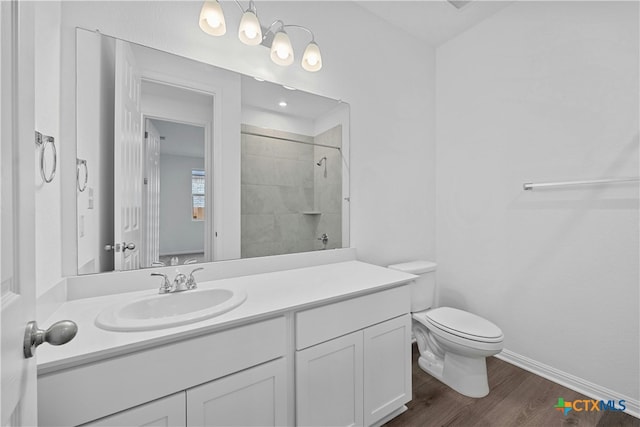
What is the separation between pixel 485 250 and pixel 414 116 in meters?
1.19

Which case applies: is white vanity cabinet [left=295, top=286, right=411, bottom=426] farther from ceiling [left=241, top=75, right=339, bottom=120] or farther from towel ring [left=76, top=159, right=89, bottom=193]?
ceiling [left=241, top=75, right=339, bottom=120]

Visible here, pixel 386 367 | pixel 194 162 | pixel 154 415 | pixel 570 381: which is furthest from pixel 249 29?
pixel 570 381

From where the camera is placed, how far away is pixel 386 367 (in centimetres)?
138

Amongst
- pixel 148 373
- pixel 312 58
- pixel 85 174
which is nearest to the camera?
pixel 148 373

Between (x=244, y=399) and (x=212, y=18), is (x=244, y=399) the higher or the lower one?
the lower one

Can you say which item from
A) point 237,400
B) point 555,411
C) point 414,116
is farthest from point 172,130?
point 555,411

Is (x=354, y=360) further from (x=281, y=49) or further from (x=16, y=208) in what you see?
(x=281, y=49)

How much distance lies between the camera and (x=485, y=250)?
2143mm

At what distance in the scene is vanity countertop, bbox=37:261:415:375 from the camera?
0.74 m

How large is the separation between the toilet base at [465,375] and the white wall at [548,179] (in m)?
0.53

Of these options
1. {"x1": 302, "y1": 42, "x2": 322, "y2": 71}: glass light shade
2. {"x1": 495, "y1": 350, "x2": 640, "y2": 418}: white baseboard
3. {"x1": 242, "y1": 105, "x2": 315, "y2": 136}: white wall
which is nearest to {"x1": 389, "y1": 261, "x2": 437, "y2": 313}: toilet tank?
{"x1": 495, "y1": 350, "x2": 640, "y2": 418}: white baseboard

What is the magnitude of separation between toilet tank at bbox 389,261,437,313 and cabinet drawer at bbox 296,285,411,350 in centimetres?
54

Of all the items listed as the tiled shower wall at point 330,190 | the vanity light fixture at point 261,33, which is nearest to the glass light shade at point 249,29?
the vanity light fixture at point 261,33

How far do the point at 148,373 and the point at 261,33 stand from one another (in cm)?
158
